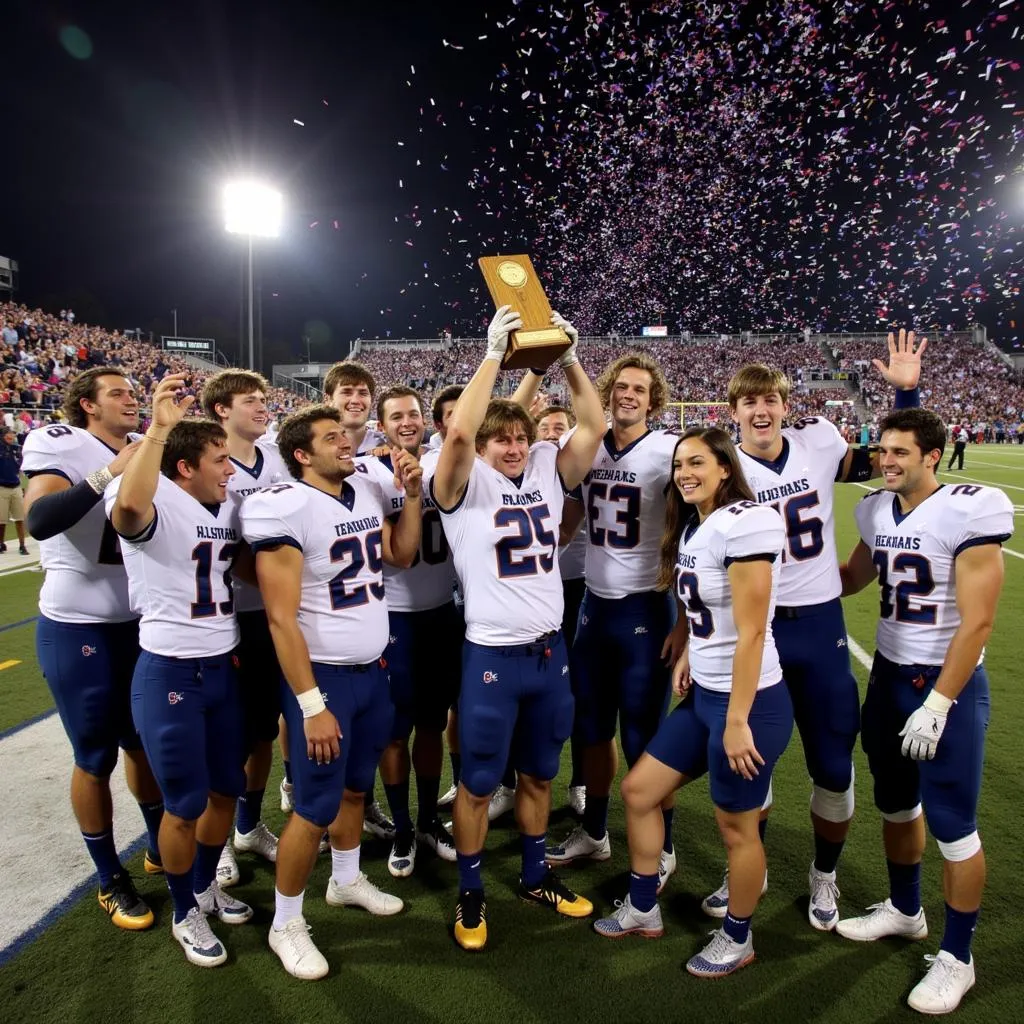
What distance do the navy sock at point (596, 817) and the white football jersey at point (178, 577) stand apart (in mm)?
1910

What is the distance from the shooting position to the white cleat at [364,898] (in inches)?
125

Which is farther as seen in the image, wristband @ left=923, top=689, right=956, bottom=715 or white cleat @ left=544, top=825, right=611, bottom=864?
white cleat @ left=544, top=825, right=611, bottom=864

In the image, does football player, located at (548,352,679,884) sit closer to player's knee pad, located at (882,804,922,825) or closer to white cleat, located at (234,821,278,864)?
player's knee pad, located at (882,804,922,825)

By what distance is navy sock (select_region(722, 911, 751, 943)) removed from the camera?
2758mm

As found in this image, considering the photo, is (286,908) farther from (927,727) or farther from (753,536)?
(927,727)

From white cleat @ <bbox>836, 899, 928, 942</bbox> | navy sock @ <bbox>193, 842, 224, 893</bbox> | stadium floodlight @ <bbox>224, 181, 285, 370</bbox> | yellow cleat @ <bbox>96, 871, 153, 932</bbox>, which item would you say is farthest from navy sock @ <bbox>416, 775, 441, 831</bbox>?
stadium floodlight @ <bbox>224, 181, 285, 370</bbox>

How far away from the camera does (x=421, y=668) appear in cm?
365

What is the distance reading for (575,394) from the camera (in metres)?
3.25

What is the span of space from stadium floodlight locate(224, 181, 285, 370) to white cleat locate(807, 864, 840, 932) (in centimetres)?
1585

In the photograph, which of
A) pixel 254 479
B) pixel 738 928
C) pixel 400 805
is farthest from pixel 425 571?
pixel 738 928

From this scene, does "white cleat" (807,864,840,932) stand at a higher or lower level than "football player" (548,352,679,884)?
lower

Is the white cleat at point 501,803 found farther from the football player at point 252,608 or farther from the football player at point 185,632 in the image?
the football player at point 185,632

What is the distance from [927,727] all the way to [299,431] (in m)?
2.60

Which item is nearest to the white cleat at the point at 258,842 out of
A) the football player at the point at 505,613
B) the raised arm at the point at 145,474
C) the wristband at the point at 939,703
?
the football player at the point at 505,613
